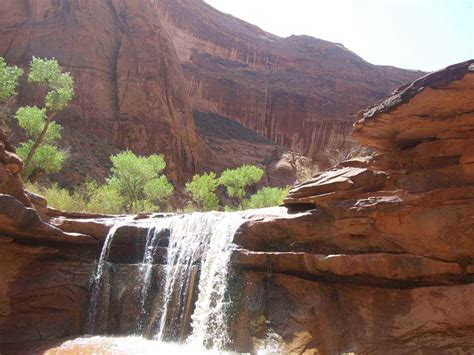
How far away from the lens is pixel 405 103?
1070 cm

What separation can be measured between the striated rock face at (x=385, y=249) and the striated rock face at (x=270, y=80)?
49.5 metres

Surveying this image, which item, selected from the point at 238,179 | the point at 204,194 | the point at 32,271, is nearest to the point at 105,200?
the point at 204,194

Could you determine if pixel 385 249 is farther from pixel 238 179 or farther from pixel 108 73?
pixel 108 73

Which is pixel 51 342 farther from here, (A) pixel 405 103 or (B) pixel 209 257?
(A) pixel 405 103

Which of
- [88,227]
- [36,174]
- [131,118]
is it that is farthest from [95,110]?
[88,227]

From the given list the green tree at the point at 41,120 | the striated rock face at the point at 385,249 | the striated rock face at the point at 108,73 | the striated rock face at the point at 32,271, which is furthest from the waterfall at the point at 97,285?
the striated rock face at the point at 108,73

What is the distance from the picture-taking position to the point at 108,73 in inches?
1476

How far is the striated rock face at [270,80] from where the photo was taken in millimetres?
63094

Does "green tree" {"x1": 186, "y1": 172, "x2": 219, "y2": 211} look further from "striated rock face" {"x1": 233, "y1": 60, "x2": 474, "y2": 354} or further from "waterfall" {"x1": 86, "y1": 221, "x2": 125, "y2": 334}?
"striated rock face" {"x1": 233, "y1": 60, "x2": 474, "y2": 354}

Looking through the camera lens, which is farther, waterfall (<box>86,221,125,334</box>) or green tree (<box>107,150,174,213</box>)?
green tree (<box>107,150,174,213</box>)

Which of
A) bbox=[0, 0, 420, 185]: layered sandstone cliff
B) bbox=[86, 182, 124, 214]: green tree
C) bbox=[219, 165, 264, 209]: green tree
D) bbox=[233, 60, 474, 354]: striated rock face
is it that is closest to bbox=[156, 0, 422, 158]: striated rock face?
bbox=[0, 0, 420, 185]: layered sandstone cliff

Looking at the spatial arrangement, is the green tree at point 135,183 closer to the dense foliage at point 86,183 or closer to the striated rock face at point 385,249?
the dense foliage at point 86,183

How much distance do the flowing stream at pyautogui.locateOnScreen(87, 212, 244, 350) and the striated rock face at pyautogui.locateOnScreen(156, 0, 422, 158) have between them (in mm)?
47432

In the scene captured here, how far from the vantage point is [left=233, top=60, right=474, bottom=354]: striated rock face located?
965 centimetres
